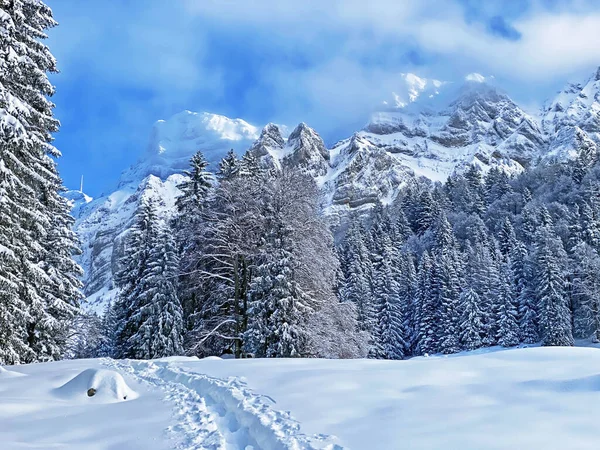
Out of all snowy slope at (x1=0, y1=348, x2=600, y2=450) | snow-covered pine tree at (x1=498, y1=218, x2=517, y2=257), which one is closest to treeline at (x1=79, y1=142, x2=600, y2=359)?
snowy slope at (x1=0, y1=348, x2=600, y2=450)

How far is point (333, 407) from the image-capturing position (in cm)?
724

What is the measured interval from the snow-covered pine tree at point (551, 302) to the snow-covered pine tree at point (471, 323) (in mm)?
5703

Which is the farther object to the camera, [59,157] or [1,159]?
[59,157]

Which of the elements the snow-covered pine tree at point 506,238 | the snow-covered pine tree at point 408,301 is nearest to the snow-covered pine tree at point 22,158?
the snow-covered pine tree at point 408,301

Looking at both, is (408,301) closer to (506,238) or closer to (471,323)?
(471,323)

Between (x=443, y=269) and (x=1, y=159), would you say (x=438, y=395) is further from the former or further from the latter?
(x=443, y=269)

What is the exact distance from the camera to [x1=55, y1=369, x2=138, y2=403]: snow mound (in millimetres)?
9414

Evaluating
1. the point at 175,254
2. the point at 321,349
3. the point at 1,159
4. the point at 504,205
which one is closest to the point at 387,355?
the point at 175,254

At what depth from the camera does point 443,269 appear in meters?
54.7

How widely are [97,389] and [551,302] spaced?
154 ft

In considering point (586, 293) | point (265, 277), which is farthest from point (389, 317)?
point (265, 277)

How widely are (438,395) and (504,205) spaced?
9299 centimetres

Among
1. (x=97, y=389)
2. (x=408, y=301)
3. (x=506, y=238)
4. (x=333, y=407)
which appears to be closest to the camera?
(x=333, y=407)

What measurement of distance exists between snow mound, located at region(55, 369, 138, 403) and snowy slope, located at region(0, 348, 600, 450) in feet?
0.09
